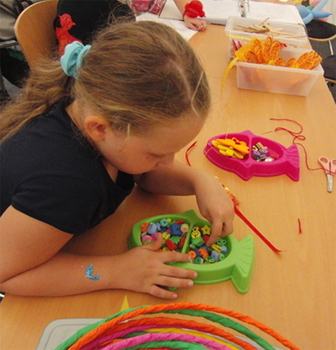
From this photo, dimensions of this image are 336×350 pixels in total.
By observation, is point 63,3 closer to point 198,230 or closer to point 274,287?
point 198,230

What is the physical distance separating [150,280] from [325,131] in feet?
2.14

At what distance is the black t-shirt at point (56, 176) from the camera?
1.61 ft

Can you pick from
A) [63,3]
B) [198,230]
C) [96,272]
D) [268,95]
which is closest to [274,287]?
[198,230]

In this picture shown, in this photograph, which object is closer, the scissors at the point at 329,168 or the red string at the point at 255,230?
the red string at the point at 255,230

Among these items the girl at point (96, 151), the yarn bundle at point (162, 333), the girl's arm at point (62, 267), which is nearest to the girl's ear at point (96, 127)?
the girl at point (96, 151)

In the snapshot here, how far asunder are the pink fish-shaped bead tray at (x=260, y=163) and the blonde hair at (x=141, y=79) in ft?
0.81

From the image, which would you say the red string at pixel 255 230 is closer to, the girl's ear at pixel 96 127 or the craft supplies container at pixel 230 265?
the craft supplies container at pixel 230 265

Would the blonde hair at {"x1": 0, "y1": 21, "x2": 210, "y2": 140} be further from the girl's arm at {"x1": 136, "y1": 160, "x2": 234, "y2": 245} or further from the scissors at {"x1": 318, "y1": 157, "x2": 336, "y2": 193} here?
the scissors at {"x1": 318, "y1": 157, "x2": 336, "y2": 193}

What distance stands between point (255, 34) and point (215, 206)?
0.75 metres

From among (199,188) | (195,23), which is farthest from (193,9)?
(199,188)

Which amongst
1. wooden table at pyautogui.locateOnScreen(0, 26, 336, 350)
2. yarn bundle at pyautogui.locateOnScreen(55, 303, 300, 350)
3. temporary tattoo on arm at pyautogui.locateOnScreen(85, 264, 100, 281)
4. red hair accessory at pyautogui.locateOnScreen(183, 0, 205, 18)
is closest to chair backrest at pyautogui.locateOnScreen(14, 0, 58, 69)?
red hair accessory at pyautogui.locateOnScreen(183, 0, 205, 18)

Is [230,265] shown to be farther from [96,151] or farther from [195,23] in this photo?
[195,23]

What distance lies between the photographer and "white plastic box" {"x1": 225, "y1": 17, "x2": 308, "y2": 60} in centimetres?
111

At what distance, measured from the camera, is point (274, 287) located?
54 centimetres
